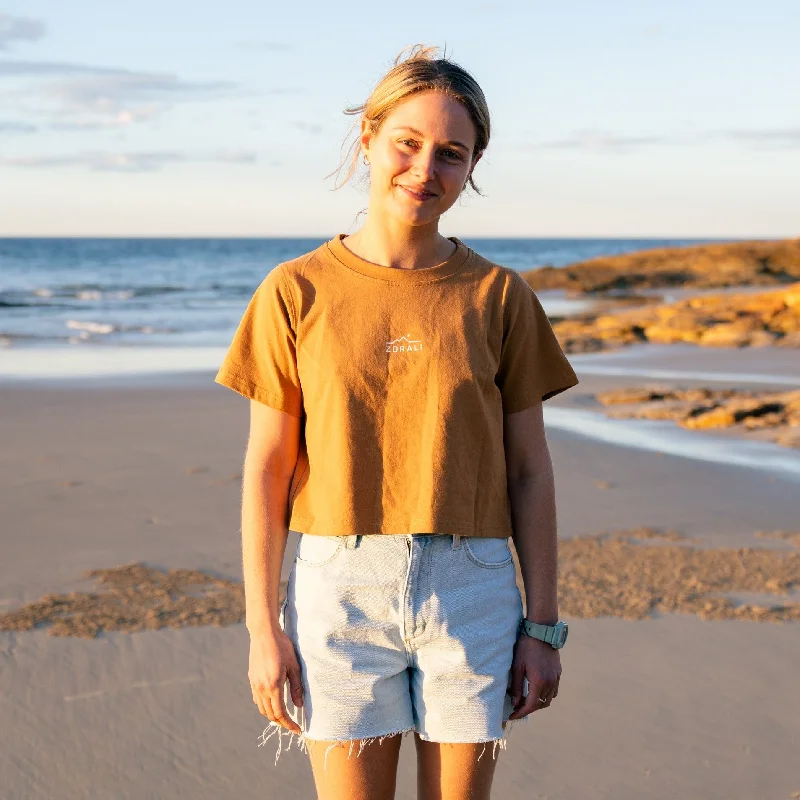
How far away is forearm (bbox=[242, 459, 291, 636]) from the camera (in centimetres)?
220

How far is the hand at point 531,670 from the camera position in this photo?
7.28 feet

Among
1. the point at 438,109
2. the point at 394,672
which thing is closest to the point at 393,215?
the point at 438,109

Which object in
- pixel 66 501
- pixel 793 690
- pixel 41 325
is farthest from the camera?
pixel 41 325

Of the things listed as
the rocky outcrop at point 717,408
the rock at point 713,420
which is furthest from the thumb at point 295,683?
the rock at point 713,420

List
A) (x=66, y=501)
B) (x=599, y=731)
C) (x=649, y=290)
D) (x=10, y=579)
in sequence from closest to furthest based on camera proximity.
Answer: (x=599, y=731), (x=10, y=579), (x=66, y=501), (x=649, y=290)

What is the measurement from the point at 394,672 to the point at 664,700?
234cm

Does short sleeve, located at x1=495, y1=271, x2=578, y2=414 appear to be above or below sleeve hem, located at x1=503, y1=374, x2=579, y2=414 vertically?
above

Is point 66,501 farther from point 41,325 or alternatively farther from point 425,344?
point 41,325

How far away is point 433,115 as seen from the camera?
213cm

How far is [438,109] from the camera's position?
2.13 meters

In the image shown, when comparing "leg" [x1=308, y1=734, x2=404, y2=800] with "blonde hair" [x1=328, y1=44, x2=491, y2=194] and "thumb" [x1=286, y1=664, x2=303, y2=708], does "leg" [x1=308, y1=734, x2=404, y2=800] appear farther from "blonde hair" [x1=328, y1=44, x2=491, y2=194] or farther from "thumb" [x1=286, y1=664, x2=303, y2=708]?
"blonde hair" [x1=328, y1=44, x2=491, y2=194]

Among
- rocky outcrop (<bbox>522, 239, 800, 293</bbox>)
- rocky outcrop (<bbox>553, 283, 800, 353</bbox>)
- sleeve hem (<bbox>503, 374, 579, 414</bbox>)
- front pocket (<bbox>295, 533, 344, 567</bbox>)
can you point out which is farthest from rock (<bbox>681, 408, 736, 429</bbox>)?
rocky outcrop (<bbox>522, 239, 800, 293</bbox>)

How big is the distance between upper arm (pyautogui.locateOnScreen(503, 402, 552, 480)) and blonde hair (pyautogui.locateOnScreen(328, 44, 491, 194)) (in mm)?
587

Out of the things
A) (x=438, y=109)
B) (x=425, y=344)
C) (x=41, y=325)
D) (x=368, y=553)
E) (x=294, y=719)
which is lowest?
(x=41, y=325)
